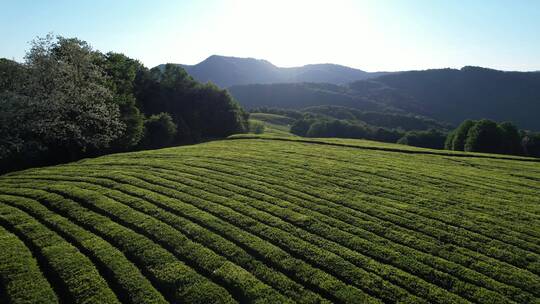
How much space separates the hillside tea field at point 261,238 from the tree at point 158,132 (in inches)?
1410

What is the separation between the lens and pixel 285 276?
48.1 ft

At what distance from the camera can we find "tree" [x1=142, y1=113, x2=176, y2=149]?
217 ft

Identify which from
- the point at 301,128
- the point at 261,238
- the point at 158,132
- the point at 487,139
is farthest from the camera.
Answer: the point at 301,128

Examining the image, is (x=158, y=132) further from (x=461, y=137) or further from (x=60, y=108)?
(x=461, y=137)

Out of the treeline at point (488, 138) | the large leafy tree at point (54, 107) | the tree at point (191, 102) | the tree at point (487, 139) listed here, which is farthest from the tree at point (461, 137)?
the large leafy tree at point (54, 107)

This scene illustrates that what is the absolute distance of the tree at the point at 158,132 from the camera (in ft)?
217

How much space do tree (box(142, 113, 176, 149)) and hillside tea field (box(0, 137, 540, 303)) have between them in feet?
117

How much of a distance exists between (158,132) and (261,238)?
54937 millimetres

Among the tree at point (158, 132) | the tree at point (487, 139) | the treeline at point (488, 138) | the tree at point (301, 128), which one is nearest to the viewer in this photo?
the tree at point (158, 132)

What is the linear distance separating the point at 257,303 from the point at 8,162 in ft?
119

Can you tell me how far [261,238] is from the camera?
1791cm

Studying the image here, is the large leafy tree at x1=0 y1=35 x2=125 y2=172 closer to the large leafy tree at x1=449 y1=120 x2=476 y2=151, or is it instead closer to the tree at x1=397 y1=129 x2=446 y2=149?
the large leafy tree at x1=449 y1=120 x2=476 y2=151

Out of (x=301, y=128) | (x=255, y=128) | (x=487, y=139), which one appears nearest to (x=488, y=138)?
(x=487, y=139)

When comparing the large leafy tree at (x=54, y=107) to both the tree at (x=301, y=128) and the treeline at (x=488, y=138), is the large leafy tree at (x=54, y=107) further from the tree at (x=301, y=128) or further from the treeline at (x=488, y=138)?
the tree at (x=301, y=128)
